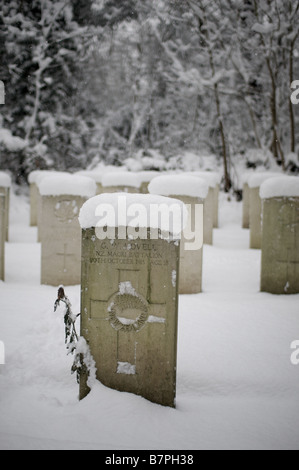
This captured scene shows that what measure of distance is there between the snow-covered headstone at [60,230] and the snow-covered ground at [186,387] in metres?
0.47

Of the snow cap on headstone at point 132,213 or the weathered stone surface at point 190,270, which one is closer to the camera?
the snow cap on headstone at point 132,213

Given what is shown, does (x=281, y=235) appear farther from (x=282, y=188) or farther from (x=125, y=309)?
(x=125, y=309)

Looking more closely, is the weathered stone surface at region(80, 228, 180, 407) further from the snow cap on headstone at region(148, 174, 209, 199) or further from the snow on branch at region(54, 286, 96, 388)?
the snow cap on headstone at region(148, 174, 209, 199)

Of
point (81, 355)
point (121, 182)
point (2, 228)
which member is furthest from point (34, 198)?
point (81, 355)

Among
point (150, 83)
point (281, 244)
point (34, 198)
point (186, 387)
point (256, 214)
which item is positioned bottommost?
point (186, 387)

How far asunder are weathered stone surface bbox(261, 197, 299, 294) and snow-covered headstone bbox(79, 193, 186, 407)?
2573 millimetres

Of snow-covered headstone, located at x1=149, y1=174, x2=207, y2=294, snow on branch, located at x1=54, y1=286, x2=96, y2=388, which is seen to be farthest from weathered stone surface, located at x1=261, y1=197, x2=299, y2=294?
snow on branch, located at x1=54, y1=286, x2=96, y2=388

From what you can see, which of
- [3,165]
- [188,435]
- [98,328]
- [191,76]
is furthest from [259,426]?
[3,165]

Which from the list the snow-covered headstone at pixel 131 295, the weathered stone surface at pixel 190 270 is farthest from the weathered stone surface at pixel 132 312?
the weathered stone surface at pixel 190 270

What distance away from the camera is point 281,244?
4.64 meters

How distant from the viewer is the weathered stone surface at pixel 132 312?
7.97 feet

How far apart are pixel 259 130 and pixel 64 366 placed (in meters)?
11.4

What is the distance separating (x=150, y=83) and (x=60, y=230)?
12.5 metres

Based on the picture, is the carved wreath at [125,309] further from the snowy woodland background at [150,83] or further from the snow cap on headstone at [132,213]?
the snowy woodland background at [150,83]
